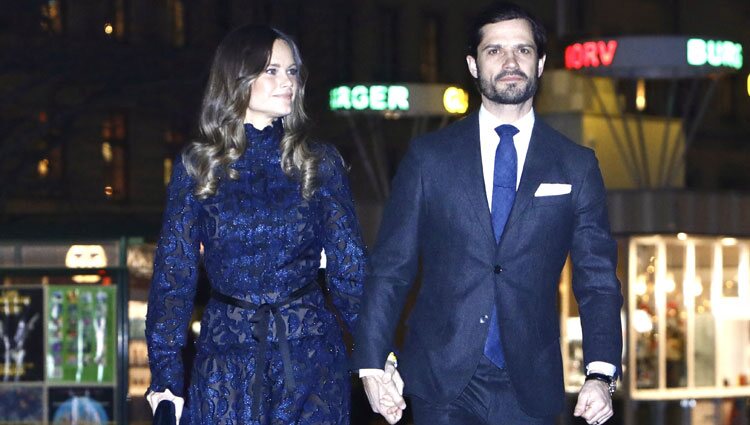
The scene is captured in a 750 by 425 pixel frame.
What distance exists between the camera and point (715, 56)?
2628cm

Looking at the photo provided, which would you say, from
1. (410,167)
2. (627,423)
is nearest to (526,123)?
(410,167)

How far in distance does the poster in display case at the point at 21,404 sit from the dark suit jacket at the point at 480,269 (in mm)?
8919

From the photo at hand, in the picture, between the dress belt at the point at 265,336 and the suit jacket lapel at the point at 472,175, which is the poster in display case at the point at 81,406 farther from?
the suit jacket lapel at the point at 472,175

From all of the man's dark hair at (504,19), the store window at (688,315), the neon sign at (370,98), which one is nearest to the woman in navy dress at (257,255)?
the man's dark hair at (504,19)

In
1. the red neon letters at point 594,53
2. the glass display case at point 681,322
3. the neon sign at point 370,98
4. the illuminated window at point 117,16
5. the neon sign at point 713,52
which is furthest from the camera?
the illuminated window at point 117,16

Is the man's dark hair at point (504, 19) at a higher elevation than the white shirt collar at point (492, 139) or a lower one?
higher

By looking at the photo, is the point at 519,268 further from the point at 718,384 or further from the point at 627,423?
the point at 718,384

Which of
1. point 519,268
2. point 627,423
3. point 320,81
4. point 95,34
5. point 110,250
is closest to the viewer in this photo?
point 519,268

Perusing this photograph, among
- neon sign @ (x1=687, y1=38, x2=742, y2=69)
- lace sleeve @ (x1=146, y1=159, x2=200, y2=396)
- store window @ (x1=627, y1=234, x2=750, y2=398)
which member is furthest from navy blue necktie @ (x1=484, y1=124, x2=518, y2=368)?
neon sign @ (x1=687, y1=38, x2=742, y2=69)

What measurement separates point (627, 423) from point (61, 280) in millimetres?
10452

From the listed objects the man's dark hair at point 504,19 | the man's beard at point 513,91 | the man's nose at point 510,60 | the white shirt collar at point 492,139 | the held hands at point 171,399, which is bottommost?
the held hands at point 171,399

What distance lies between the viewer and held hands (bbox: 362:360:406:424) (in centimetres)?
584

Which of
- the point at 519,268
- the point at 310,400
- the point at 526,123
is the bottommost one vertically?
the point at 310,400

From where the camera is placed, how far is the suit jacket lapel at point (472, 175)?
5914 millimetres
